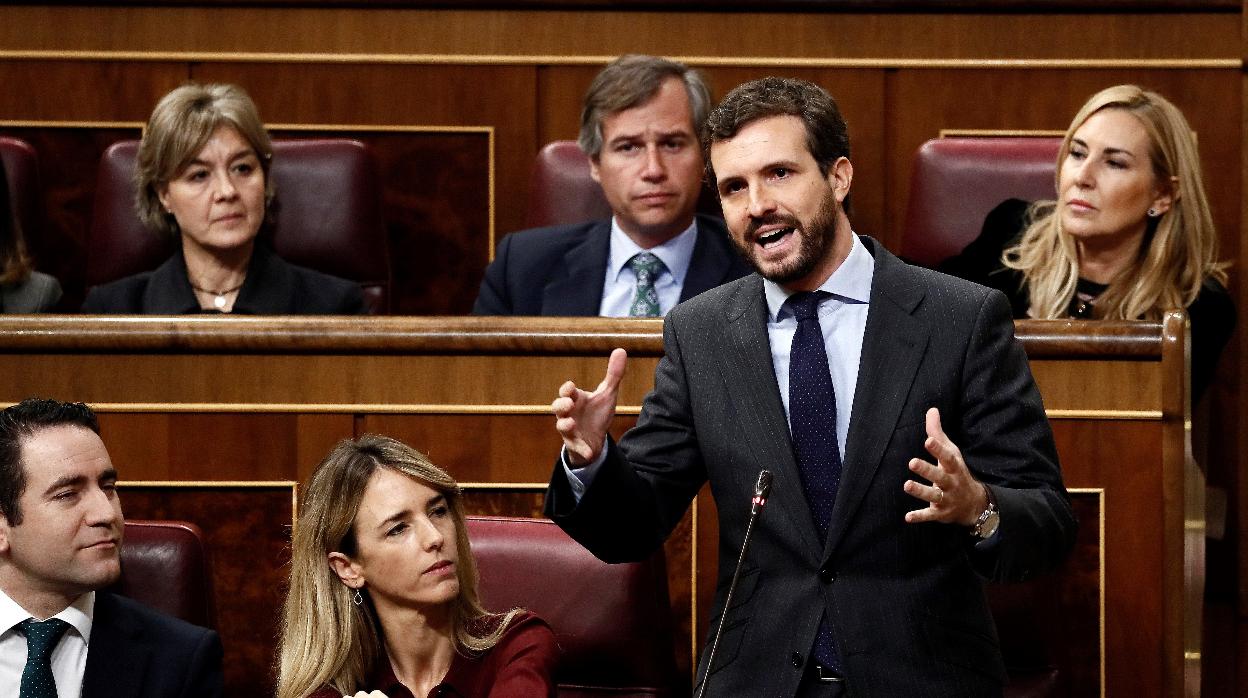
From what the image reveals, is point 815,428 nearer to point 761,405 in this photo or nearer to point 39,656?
point 761,405

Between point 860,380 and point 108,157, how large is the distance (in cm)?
110

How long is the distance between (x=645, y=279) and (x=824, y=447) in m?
0.70

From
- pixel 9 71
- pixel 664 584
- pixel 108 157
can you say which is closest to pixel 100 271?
pixel 108 157

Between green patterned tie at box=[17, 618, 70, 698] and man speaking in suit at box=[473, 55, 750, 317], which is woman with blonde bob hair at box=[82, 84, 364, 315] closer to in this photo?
man speaking in suit at box=[473, 55, 750, 317]

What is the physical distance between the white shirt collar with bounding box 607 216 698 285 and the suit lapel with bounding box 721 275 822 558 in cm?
64

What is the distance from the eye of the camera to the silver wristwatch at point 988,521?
34.2 inches

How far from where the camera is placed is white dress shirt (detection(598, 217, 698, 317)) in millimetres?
1654

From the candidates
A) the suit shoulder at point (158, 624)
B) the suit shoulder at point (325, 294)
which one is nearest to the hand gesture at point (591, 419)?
the suit shoulder at point (158, 624)

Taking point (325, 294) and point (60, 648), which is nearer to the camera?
point (60, 648)

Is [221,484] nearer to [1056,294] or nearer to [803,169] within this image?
[803,169]

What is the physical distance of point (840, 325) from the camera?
3.25ft

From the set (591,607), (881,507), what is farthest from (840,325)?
(591,607)

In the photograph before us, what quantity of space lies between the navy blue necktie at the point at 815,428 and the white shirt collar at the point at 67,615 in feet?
1.60

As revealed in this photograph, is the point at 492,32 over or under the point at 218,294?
over
